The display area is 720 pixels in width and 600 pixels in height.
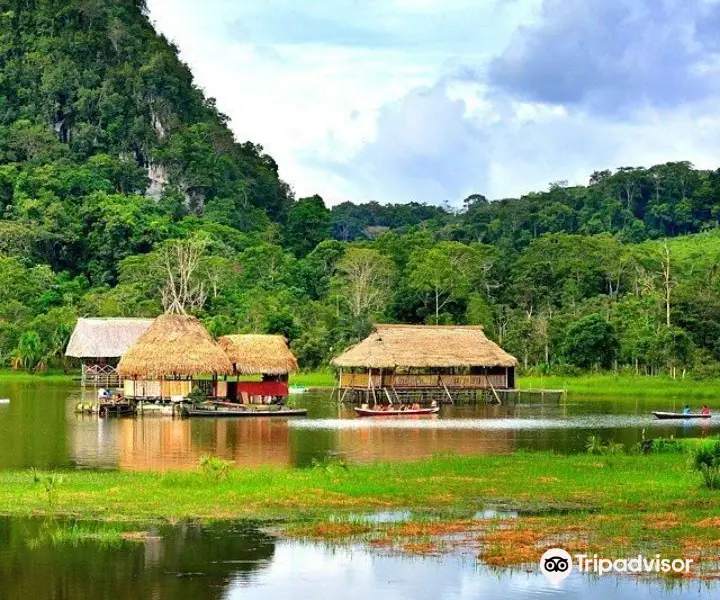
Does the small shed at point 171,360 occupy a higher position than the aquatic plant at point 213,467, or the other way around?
the small shed at point 171,360

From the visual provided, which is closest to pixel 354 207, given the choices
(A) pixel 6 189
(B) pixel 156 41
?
(B) pixel 156 41

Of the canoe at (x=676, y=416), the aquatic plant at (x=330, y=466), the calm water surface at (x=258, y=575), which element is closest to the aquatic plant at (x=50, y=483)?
the calm water surface at (x=258, y=575)

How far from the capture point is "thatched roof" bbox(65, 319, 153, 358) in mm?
64812

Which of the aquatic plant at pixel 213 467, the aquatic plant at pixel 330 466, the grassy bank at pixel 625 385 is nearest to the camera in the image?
the aquatic plant at pixel 213 467

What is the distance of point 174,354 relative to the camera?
46.8 m

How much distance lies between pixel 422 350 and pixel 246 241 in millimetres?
45621

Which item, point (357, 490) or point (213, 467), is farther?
point (213, 467)

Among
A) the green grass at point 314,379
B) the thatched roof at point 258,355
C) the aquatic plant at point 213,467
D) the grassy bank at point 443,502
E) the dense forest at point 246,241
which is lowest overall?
the grassy bank at point 443,502

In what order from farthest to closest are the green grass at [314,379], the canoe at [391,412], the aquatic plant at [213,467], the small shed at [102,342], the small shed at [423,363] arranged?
the green grass at [314,379], the small shed at [102,342], the small shed at [423,363], the canoe at [391,412], the aquatic plant at [213,467]

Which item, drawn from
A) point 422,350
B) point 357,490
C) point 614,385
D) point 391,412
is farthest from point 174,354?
point 357,490

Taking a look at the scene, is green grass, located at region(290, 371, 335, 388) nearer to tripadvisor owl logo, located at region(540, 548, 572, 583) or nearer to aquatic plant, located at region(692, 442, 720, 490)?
aquatic plant, located at region(692, 442, 720, 490)

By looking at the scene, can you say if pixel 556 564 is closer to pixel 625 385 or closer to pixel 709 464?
pixel 709 464

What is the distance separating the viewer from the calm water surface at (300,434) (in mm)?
30578

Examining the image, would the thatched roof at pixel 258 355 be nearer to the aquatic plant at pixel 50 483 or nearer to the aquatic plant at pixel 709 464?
the aquatic plant at pixel 50 483
